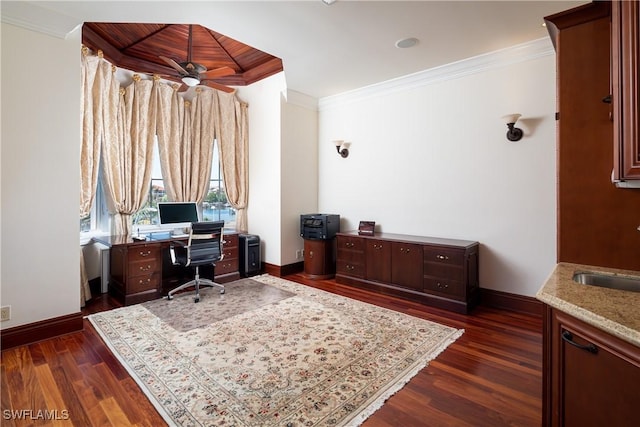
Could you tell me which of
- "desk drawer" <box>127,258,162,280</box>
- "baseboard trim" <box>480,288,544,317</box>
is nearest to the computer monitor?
"desk drawer" <box>127,258,162,280</box>

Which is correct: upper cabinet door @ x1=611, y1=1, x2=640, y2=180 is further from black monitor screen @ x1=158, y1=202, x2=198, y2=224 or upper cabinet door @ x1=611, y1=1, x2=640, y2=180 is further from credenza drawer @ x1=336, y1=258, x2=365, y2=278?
black monitor screen @ x1=158, y1=202, x2=198, y2=224

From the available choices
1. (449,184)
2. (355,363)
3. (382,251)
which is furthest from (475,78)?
(355,363)

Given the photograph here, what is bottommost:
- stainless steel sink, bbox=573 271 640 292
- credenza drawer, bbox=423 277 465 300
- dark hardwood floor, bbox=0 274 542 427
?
dark hardwood floor, bbox=0 274 542 427

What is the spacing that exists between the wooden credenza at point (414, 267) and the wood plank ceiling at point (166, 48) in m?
2.98

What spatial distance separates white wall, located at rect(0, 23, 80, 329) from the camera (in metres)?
2.60

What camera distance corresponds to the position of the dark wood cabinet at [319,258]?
→ 4.93m

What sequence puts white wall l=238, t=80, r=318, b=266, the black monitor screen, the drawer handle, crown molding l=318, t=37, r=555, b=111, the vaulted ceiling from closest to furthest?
the drawer handle
the vaulted ceiling
crown molding l=318, t=37, r=555, b=111
the black monitor screen
white wall l=238, t=80, r=318, b=266

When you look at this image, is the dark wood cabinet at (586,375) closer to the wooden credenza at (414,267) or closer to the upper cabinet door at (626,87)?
the upper cabinet door at (626,87)

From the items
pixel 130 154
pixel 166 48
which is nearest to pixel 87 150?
pixel 130 154

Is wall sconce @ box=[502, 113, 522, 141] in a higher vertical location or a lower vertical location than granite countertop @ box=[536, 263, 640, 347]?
higher

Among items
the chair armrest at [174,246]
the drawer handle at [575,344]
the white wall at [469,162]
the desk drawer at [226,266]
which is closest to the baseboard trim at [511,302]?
the white wall at [469,162]

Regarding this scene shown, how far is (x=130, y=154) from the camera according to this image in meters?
4.30

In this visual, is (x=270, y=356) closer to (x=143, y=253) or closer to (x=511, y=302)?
(x=143, y=253)

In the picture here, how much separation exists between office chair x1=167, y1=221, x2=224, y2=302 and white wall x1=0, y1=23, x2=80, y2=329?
1.09 meters
